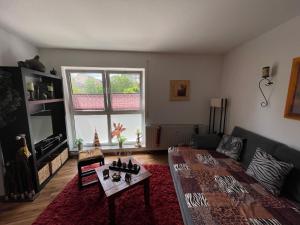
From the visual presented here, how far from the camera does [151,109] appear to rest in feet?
10.1

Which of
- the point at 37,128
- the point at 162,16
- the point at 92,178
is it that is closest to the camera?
the point at 162,16

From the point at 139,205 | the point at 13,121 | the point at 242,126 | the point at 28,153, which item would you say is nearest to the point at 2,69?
the point at 13,121

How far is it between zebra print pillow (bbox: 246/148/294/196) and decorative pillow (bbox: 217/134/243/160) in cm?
40

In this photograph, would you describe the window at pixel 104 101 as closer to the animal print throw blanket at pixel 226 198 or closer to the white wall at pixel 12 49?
the white wall at pixel 12 49

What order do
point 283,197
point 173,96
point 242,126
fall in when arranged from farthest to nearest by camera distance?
1. point 173,96
2. point 242,126
3. point 283,197

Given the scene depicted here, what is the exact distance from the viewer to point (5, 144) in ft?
5.61

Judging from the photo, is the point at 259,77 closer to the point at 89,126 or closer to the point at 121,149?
the point at 121,149

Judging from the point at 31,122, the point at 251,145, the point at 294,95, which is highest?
the point at 294,95

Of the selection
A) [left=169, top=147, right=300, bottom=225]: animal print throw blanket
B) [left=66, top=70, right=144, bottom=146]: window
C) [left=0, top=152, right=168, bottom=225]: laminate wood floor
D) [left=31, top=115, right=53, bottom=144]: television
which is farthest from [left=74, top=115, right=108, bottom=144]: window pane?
[left=169, top=147, right=300, bottom=225]: animal print throw blanket

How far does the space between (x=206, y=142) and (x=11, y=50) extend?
11.0 ft

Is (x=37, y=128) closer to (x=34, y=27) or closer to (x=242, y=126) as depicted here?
(x=34, y=27)

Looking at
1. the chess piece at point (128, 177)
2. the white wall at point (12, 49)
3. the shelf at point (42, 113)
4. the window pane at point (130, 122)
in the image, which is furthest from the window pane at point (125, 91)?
the chess piece at point (128, 177)

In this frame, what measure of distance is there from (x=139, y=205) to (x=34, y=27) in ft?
8.65

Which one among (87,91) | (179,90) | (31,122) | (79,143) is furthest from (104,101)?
(179,90)
